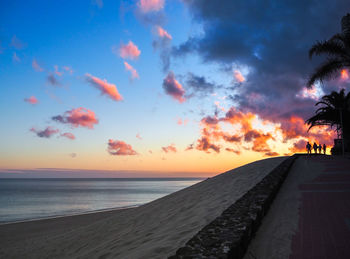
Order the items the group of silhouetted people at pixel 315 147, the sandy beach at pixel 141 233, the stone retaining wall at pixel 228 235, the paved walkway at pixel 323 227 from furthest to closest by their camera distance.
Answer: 1. the group of silhouetted people at pixel 315 147
2. the sandy beach at pixel 141 233
3. the paved walkway at pixel 323 227
4. the stone retaining wall at pixel 228 235

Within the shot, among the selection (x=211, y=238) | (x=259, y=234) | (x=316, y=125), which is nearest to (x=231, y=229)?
(x=211, y=238)

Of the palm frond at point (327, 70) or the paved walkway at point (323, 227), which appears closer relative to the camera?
the paved walkway at point (323, 227)

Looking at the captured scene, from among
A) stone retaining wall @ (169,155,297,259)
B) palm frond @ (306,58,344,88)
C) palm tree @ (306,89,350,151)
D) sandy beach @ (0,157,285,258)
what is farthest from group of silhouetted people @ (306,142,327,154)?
stone retaining wall @ (169,155,297,259)

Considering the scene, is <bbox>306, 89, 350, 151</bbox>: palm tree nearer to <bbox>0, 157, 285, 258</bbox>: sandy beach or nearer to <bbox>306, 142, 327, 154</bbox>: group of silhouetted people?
<bbox>306, 142, 327, 154</bbox>: group of silhouetted people

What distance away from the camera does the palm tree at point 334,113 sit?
38.0 m

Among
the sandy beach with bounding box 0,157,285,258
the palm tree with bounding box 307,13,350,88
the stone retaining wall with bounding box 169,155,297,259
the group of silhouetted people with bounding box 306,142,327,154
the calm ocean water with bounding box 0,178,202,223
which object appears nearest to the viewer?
the stone retaining wall with bounding box 169,155,297,259

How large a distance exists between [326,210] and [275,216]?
3.80 feet

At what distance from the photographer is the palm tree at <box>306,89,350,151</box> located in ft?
125

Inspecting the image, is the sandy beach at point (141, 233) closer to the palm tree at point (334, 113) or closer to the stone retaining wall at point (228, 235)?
the stone retaining wall at point (228, 235)

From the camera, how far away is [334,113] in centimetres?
3875

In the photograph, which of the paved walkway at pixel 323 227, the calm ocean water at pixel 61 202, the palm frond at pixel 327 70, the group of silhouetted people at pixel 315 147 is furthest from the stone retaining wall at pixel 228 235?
the group of silhouetted people at pixel 315 147

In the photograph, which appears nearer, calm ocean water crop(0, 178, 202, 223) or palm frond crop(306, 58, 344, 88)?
palm frond crop(306, 58, 344, 88)

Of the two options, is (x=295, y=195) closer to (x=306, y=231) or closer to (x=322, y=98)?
(x=306, y=231)

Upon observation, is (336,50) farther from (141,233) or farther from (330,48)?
(141,233)
